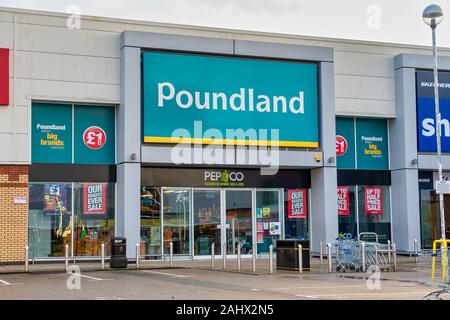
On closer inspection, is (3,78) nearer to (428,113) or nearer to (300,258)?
(300,258)

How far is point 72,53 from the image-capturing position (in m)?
25.8

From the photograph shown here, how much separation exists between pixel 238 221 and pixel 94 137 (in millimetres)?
6634

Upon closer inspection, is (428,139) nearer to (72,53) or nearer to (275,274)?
(275,274)

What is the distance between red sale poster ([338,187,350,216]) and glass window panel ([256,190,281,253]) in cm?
294

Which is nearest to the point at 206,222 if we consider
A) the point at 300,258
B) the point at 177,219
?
the point at 177,219

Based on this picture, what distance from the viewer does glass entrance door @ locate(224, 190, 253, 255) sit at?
28000mm

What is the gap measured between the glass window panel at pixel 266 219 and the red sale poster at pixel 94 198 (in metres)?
6.37

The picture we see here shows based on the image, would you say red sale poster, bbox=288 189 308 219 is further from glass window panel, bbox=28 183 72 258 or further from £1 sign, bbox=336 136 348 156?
glass window panel, bbox=28 183 72 258

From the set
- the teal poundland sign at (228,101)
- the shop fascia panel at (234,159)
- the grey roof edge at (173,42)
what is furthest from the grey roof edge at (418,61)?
the grey roof edge at (173,42)

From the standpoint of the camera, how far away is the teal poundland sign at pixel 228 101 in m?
26.5

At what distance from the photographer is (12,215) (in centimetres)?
2456

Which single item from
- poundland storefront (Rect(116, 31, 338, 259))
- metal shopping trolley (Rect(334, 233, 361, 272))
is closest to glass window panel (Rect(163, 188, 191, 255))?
poundland storefront (Rect(116, 31, 338, 259))

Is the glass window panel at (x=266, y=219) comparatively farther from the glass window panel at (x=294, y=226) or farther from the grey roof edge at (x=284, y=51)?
the grey roof edge at (x=284, y=51)
